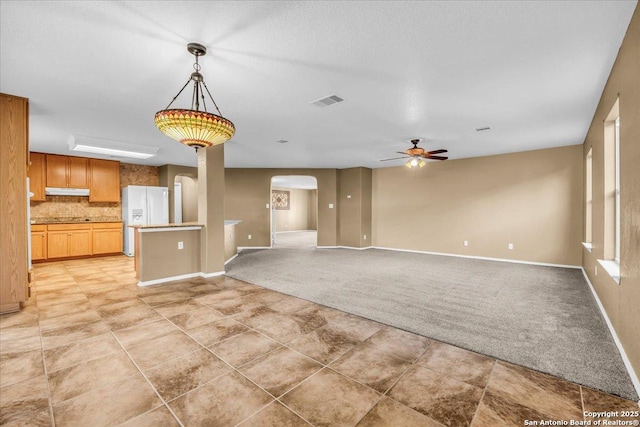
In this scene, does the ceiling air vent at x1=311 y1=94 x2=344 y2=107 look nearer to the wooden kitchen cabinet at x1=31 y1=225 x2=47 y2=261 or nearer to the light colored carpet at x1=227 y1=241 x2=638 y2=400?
the light colored carpet at x1=227 y1=241 x2=638 y2=400

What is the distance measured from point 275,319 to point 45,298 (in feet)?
11.0

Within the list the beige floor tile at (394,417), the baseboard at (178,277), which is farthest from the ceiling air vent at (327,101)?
the baseboard at (178,277)

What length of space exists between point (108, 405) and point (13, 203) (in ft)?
10.3

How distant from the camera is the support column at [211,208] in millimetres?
5008

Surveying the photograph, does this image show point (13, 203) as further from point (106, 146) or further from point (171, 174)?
point (171, 174)

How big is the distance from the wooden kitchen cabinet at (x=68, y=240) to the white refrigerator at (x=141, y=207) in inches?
31.4

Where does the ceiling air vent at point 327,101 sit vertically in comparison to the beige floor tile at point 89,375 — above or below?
above

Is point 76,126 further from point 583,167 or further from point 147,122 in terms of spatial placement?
point 583,167

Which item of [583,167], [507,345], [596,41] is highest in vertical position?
[596,41]

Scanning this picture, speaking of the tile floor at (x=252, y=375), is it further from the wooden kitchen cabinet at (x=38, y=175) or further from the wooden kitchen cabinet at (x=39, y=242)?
the wooden kitchen cabinet at (x=38, y=175)

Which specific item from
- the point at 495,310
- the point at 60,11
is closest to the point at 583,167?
the point at 495,310

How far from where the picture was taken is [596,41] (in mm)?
2246

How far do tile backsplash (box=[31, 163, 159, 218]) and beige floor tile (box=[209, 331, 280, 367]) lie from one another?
23.6 ft

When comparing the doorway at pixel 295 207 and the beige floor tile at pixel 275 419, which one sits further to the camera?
the doorway at pixel 295 207
